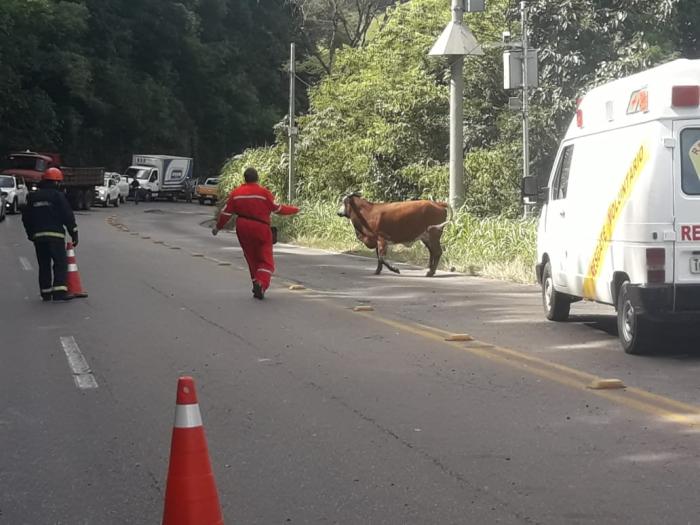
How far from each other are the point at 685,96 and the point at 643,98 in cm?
47

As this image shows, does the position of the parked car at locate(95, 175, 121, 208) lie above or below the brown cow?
above

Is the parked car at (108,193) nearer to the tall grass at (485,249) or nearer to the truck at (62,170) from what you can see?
the truck at (62,170)

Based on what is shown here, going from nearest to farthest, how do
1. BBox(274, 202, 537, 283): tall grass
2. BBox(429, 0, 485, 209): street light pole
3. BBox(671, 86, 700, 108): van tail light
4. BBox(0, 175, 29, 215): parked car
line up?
BBox(671, 86, 700, 108): van tail light
BBox(274, 202, 537, 283): tall grass
BBox(429, 0, 485, 209): street light pole
BBox(0, 175, 29, 215): parked car

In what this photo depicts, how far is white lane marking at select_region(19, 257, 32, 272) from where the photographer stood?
71.2 ft

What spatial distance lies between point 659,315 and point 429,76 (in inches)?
920

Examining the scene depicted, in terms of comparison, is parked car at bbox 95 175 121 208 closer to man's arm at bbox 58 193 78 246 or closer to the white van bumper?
man's arm at bbox 58 193 78 246

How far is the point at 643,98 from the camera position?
430 inches

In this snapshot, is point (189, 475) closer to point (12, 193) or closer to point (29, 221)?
point (29, 221)

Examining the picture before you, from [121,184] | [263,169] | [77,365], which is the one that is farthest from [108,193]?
[77,365]

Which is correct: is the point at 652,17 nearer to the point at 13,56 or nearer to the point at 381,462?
the point at 381,462

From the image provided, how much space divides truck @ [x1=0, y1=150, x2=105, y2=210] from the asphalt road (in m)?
33.6

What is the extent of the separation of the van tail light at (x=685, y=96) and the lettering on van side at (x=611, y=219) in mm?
474

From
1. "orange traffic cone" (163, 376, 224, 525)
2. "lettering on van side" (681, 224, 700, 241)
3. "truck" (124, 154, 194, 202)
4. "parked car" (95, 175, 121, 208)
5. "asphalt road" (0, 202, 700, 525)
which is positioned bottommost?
"asphalt road" (0, 202, 700, 525)

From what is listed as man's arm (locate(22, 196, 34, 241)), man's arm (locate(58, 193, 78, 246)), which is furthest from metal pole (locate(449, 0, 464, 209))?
man's arm (locate(22, 196, 34, 241))
